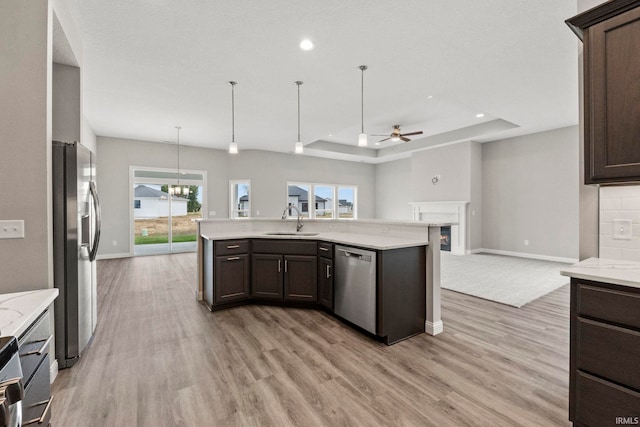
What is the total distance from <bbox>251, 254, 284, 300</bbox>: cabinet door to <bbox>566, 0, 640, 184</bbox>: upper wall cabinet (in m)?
2.90

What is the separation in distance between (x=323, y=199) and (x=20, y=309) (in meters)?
8.87

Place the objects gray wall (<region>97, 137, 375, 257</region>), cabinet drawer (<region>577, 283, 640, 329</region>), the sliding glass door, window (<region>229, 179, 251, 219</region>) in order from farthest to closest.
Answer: window (<region>229, 179, 251, 219</region>) < the sliding glass door < gray wall (<region>97, 137, 375, 257</region>) < cabinet drawer (<region>577, 283, 640, 329</region>)

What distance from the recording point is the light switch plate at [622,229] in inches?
67.4

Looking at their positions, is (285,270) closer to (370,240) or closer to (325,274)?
(325,274)

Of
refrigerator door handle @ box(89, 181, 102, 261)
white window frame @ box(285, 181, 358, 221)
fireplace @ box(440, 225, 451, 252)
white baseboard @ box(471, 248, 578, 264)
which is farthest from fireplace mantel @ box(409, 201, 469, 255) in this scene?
refrigerator door handle @ box(89, 181, 102, 261)

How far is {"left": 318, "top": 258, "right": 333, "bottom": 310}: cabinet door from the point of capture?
3.14 meters

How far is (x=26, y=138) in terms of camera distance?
1.75 meters

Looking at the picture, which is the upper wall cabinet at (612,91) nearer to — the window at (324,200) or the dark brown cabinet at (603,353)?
the dark brown cabinet at (603,353)

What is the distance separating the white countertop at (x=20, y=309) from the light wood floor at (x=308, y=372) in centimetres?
76

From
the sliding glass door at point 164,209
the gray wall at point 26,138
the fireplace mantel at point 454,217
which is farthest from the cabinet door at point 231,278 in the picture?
the fireplace mantel at point 454,217

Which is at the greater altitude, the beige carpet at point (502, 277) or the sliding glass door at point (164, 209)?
the sliding glass door at point (164, 209)

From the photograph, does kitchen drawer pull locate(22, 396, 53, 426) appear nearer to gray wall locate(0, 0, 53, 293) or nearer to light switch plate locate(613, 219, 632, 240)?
gray wall locate(0, 0, 53, 293)

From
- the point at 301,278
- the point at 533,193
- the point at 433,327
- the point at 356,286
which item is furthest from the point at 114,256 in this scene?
the point at 533,193

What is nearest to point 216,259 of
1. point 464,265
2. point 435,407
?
point 435,407
